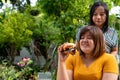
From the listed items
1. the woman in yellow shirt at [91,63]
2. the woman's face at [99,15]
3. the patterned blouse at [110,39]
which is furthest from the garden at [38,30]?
the woman in yellow shirt at [91,63]

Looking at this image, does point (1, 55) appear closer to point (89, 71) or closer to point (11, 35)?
point (11, 35)

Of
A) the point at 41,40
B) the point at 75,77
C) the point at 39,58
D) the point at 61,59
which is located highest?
the point at 61,59

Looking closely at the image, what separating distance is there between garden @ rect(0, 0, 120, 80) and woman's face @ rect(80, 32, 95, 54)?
5519 mm

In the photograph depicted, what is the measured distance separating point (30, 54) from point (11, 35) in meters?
3.59

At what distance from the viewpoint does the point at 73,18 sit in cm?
855

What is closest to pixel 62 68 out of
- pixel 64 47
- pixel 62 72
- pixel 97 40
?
pixel 62 72

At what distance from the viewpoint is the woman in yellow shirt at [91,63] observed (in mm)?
2336

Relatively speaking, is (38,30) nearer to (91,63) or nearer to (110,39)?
(110,39)

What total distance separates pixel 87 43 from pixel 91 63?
14 centimetres

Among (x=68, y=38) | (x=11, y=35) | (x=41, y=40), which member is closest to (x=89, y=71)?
(x=68, y=38)

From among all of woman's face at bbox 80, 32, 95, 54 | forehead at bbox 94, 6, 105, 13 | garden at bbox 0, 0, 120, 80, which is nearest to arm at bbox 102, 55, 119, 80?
woman's face at bbox 80, 32, 95, 54

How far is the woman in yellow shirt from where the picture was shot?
2336 mm

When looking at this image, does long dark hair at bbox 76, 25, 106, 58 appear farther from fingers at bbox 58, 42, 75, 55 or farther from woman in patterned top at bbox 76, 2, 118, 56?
woman in patterned top at bbox 76, 2, 118, 56

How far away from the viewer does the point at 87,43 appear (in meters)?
2.38
